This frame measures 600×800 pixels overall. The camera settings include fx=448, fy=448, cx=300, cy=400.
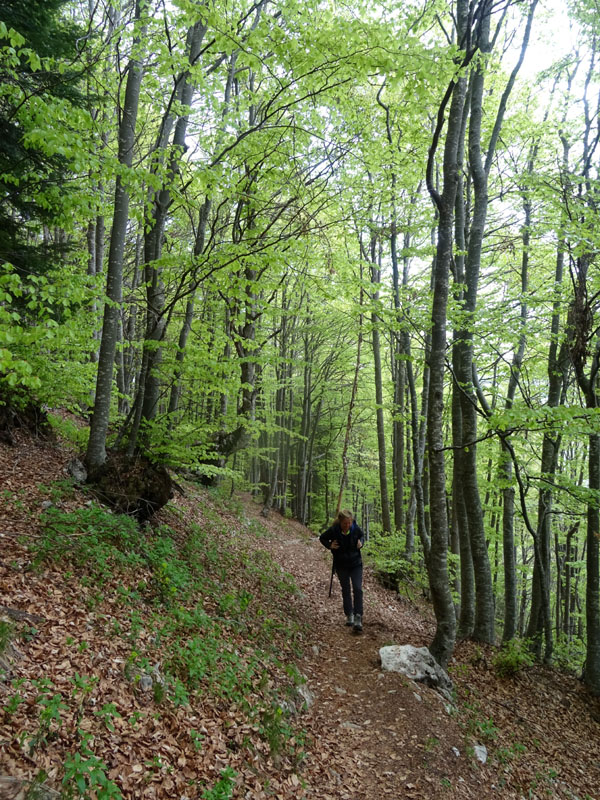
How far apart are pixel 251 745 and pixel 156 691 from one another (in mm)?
1046

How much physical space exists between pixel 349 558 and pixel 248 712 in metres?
3.60

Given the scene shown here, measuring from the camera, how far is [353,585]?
309 inches

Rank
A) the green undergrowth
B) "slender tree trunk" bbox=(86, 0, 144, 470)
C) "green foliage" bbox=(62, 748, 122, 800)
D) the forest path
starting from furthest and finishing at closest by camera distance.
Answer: "slender tree trunk" bbox=(86, 0, 144, 470) < the forest path < the green undergrowth < "green foliage" bbox=(62, 748, 122, 800)

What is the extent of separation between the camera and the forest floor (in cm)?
324

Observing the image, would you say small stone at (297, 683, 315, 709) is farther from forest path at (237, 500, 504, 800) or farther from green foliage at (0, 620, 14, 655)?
green foliage at (0, 620, 14, 655)

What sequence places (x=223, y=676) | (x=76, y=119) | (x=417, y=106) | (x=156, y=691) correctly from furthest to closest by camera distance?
(x=417, y=106), (x=76, y=119), (x=223, y=676), (x=156, y=691)

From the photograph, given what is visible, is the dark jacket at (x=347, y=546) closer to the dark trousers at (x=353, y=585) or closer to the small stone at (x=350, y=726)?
the dark trousers at (x=353, y=585)

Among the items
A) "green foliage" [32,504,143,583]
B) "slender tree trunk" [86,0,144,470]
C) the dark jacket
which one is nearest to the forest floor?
"green foliage" [32,504,143,583]

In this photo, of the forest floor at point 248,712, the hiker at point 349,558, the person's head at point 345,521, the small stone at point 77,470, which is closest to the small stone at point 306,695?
the forest floor at point 248,712

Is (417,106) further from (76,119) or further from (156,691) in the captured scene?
(156,691)

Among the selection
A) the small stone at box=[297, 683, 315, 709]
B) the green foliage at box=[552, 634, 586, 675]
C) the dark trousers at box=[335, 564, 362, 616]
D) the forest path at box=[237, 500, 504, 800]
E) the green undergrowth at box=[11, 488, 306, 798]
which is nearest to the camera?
the green undergrowth at box=[11, 488, 306, 798]

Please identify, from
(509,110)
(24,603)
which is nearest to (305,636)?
(24,603)

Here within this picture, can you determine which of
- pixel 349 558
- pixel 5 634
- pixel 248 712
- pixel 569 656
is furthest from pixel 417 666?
pixel 569 656

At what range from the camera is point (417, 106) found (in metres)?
6.62
